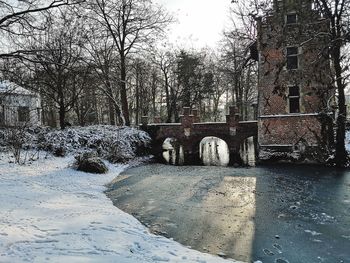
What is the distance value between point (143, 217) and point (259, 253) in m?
3.48

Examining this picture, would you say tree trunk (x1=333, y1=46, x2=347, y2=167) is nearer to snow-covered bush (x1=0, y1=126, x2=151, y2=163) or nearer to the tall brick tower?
the tall brick tower

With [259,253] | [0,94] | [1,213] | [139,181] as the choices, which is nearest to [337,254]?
[259,253]

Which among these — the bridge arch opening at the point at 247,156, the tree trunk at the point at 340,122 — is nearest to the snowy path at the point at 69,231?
the tree trunk at the point at 340,122

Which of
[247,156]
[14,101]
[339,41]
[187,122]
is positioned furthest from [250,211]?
[187,122]

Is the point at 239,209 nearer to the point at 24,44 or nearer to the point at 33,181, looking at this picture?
the point at 33,181

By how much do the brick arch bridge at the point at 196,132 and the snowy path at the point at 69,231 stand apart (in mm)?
14238

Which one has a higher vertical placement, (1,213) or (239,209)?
(1,213)

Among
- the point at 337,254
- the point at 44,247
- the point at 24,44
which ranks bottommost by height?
the point at 337,254

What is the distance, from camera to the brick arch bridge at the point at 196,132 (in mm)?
24422

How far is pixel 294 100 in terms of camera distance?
68.6ft

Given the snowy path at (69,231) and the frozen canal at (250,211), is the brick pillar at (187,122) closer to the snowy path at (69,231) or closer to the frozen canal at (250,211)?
the frozen canal at (250,211)

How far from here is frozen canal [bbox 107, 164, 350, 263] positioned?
7111 millimetres

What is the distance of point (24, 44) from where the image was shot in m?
12.2

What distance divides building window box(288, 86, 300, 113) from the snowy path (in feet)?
46.2
